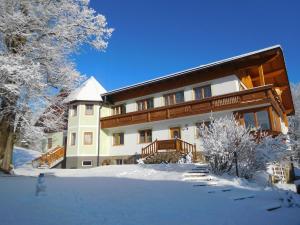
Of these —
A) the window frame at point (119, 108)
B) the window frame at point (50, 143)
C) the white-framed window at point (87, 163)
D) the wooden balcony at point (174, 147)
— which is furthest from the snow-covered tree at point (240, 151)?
the window frame at point (50, 143)

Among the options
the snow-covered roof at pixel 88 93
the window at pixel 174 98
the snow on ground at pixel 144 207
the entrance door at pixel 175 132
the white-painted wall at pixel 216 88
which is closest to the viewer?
the snow on ground at pixel 144 207

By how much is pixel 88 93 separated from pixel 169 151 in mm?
11864

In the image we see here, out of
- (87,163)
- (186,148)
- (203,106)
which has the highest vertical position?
(203,106)

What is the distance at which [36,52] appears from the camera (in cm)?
1349

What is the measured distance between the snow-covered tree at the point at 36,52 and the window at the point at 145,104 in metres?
9.86

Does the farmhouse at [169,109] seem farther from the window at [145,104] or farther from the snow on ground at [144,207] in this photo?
the snow on ground at [144,207]

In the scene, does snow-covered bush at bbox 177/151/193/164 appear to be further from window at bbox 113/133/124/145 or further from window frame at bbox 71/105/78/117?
window frame at bbox 71/105/78/117

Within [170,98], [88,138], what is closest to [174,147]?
[170,98]

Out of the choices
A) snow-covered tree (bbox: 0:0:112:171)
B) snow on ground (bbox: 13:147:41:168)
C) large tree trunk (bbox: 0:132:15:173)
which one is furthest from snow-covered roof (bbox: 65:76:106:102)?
large tree trunk (bbox: 0:132:15:173)

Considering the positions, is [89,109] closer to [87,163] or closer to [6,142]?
[87,163]

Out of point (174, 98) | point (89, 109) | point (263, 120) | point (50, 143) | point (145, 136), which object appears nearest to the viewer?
point (263, 120)

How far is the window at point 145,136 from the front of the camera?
23.8 metres

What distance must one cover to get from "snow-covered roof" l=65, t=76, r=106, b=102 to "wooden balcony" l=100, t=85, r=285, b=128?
2.58m

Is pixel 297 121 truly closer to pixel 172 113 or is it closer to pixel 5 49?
pixel 172 113
